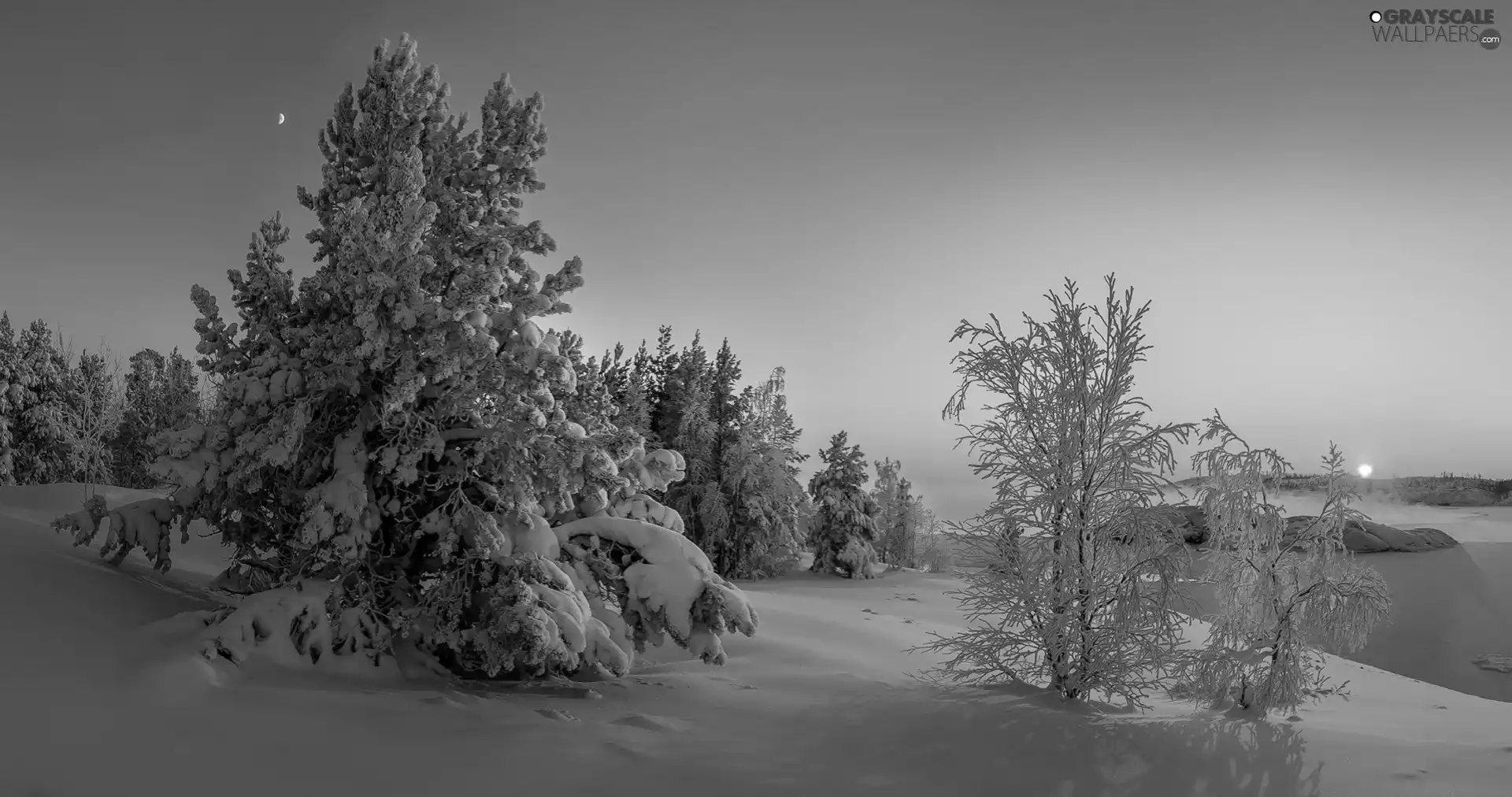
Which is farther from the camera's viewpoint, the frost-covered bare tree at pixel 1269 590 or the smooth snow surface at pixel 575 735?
the frost-covered bare tree at pixel 1269 590

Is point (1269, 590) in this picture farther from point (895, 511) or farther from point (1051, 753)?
point (895, 511)

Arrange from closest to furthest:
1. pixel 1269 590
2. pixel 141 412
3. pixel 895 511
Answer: pixel 1269 590 → pixel 141 412 → pixel 895 511

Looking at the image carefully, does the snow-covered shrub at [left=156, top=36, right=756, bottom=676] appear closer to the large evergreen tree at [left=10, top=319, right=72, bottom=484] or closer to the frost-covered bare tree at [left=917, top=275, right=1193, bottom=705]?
the frost-covered bare tree at [left=917, top=275, right=1193, bottom=705]

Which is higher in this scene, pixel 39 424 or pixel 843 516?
pixel 39 424

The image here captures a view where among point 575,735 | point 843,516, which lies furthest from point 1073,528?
point 843,516

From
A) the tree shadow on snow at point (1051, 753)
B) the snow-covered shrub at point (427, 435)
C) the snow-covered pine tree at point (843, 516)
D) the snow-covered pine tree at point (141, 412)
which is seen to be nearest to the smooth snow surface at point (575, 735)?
the tree shadow on snow at point (1051, 753)

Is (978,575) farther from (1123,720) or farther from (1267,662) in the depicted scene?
(1267,662)

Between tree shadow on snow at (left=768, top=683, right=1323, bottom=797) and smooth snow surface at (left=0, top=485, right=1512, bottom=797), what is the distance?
29mm

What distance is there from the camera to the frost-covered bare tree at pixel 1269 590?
31.7ft

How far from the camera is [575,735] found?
26.5 feet

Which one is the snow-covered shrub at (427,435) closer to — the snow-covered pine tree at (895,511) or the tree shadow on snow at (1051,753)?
the tree shadow on snow at (1051,753)

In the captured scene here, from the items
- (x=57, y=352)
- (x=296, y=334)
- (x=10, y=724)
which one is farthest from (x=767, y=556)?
(x=57, y=352)

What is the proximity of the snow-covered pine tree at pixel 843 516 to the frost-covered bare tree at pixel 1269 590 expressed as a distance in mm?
23466

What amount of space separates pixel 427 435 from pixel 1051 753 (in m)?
8.60
